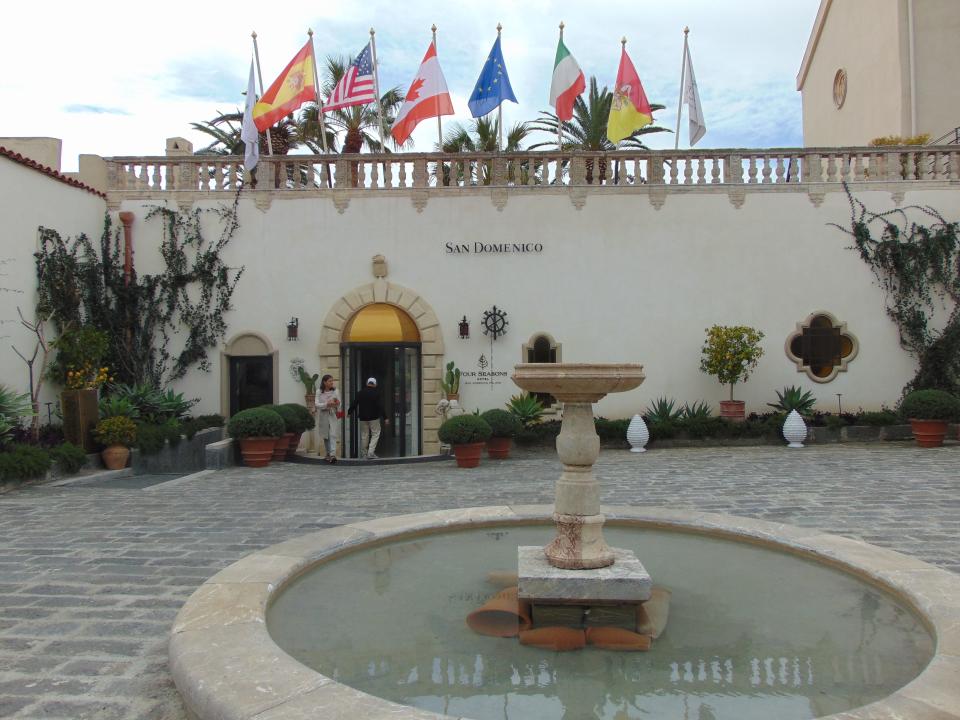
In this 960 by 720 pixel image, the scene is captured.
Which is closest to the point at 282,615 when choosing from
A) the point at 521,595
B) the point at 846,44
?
the point at 521,595

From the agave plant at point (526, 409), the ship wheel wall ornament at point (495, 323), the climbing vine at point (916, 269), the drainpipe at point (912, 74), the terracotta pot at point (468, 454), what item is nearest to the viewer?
the terracotta pot at point (468, 454)

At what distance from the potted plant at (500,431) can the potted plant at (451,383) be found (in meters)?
1.73

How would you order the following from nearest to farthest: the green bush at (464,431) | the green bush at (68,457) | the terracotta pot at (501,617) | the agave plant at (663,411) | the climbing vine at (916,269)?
the terracotta pot at (501,617)
the green bush at (68,457)
the green bush at (464,431)
the agave plant at (663,411)
the climbing vine at (916,269)

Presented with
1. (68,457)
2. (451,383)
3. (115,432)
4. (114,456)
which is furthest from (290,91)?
(68,457)

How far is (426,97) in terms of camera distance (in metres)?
15.6

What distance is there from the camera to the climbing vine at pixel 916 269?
1547 cm

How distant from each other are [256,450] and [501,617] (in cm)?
939

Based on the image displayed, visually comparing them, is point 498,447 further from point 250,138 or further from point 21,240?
point 21,240

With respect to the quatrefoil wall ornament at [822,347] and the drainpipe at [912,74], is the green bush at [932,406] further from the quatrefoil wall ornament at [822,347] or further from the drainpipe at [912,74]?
the drainpipe at [912,74]

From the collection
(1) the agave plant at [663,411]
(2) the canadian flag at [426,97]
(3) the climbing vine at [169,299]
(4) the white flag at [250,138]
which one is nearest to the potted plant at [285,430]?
(3) the climbing vine at [169,299]

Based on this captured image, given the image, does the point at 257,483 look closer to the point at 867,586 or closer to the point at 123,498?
the point at 123,498

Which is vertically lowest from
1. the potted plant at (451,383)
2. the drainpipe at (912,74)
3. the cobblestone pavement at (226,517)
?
the cobblestone pavement at (226,517)

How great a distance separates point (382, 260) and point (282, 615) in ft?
38.1

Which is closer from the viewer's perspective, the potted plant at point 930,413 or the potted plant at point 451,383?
the potted plant at point 930,413
